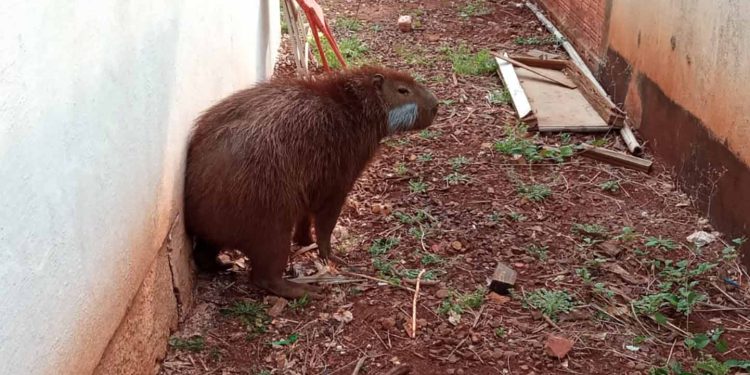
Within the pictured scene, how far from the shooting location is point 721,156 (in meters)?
4.64

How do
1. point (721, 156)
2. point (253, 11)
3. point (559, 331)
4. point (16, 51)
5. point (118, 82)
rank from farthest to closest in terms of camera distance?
point (253, 11), point (721, 156), point (559, 331), point (118, 82), point (16, 51)

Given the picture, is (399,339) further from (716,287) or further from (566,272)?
(716,287)

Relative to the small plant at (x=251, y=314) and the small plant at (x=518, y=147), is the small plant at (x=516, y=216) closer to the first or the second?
the small plant at (x=518, y=147)

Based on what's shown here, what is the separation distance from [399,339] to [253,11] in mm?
3742

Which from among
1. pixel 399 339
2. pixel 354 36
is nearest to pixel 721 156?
pixel 399 339

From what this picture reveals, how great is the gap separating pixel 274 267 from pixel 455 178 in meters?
1.97

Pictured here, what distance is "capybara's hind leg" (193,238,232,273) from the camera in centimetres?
414

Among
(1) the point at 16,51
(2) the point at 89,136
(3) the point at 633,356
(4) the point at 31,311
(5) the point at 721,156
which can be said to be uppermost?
(1) the point at 16,51

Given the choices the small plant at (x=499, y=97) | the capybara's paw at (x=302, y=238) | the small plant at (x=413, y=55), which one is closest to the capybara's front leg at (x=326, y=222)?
the capybara's paw at (x=302, y=238)

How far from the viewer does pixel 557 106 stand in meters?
6.61

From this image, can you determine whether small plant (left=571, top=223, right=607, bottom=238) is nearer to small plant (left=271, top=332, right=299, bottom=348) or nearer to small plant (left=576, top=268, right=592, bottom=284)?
small plant (left=576, top=268, right=592, bottom=284)

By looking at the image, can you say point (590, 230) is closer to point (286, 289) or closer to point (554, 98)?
point (286, 289)

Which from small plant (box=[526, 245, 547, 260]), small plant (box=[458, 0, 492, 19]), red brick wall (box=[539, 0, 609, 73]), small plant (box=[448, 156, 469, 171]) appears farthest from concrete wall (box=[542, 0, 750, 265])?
small plant (box=[458, 0, 492, 19])

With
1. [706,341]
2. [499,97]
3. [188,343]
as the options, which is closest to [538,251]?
[706,341]
